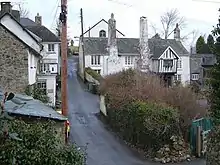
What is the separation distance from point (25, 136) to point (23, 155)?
0.60 meters

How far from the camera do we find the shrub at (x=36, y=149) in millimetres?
11852

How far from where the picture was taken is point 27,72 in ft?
111

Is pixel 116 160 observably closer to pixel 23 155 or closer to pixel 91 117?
pixel 23 155

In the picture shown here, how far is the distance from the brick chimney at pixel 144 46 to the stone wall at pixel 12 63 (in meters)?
25.7

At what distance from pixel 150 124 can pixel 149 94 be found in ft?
14.9

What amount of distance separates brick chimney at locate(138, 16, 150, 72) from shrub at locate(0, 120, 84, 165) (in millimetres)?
44382

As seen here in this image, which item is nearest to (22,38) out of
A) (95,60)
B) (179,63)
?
(95,60)

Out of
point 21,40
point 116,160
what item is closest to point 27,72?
point 21,40

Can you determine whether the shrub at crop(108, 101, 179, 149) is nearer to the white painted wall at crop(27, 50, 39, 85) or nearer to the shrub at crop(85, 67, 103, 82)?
the white painted wall at crop(27, 50, 39, 85)

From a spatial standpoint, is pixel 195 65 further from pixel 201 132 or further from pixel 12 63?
pixel 201 132

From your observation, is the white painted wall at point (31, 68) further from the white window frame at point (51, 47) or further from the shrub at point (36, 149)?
the shrub at point (36, 149)

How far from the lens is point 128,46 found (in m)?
66.7

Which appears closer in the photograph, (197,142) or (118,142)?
(197,142)

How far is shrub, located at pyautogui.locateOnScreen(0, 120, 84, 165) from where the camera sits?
11.9 meters
